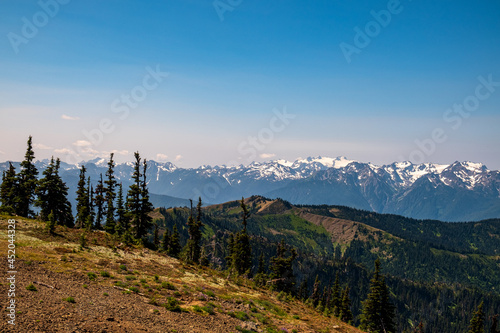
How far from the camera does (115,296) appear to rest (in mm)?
22031

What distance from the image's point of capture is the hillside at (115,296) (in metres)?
17.3

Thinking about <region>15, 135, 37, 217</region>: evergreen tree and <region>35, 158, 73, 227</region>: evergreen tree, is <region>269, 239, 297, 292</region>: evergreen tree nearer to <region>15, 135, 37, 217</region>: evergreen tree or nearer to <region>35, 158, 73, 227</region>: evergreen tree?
<region>35, 158, 73, 227</region>: evergreen tree

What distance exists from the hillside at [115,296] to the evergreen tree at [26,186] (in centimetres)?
2699

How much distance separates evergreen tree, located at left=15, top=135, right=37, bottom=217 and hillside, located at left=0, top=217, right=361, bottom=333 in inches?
1063

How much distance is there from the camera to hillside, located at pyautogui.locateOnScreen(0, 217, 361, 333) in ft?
56.8

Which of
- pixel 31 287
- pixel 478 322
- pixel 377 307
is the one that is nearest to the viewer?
pixel 31 287

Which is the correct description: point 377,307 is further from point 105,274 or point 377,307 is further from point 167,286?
point 105,274

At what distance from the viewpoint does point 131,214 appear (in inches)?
2147

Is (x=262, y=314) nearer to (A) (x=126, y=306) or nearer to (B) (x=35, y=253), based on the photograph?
(A) (x=126, y=306)

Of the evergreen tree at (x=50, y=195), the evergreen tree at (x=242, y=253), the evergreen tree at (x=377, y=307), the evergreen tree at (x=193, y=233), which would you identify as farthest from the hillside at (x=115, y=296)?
the evergreen tree at (x=242, y=253)

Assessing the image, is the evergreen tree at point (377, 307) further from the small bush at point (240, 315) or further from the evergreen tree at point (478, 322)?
the small bush at point (240, 315)

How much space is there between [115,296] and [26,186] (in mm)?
55197

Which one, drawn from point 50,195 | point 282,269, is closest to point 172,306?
point 282,269

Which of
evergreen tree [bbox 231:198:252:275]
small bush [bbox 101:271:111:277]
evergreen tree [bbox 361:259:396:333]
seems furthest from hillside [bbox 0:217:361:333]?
evergreen tree [bbox 231:198:252:275]
